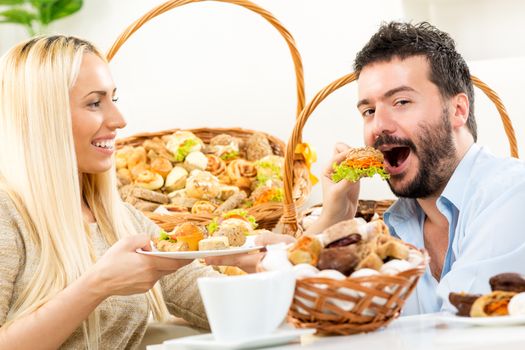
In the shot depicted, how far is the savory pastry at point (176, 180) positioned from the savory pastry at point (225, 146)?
21 centimetres

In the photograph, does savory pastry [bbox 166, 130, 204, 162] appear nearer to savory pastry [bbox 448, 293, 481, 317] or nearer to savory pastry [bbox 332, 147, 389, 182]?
savory pastry [bbox 332, 147, 389, 182]

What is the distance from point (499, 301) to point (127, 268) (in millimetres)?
855

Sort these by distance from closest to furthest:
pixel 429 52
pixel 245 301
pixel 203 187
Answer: pixel 245 301 → pixel 429 52 → pixel 203 187

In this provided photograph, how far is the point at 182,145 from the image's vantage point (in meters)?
4.15

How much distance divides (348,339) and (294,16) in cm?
339

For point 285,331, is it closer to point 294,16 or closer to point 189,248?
point 189,248

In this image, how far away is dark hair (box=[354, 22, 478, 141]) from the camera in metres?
2.60

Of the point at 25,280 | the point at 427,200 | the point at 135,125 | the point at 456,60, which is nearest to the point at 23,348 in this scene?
the point at 25,280

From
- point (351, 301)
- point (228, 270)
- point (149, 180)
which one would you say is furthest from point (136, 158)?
point (351, 301)

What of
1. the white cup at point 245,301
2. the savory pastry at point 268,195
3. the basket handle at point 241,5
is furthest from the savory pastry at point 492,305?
the savory pastry at point 268,195

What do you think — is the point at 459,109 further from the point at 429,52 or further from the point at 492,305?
the point at 492,305

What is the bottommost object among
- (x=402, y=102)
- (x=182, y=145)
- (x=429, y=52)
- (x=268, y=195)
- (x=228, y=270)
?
(x=228, y=270)

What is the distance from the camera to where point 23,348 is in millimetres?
1989

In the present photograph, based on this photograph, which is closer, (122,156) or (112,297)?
(112,297)
